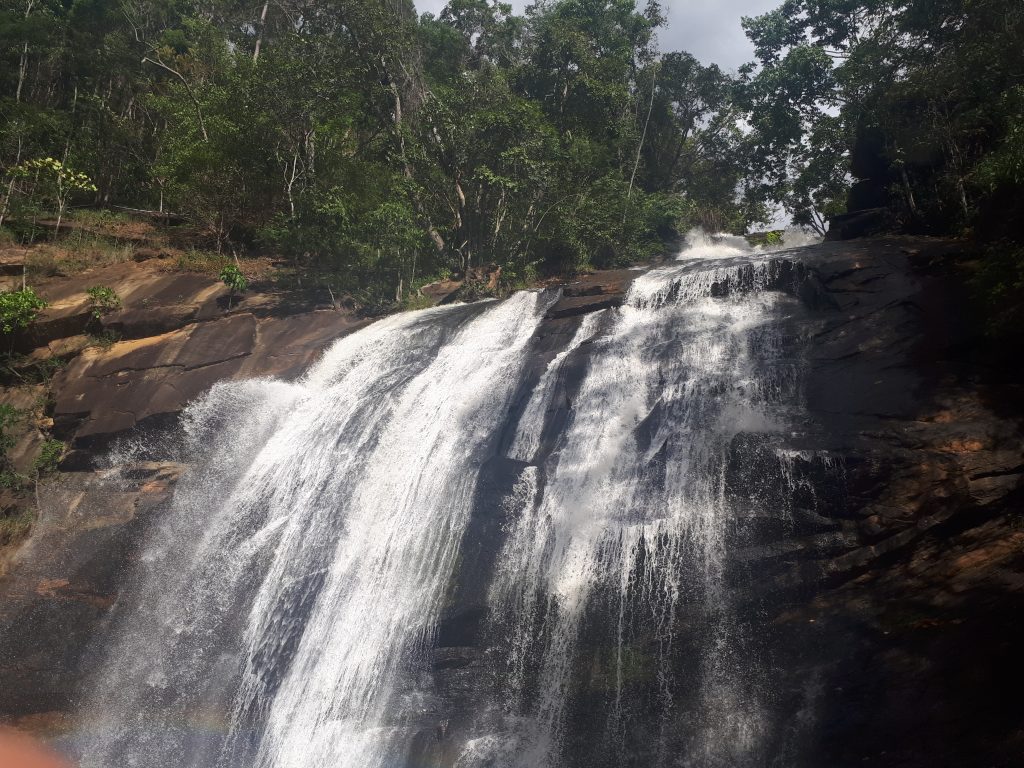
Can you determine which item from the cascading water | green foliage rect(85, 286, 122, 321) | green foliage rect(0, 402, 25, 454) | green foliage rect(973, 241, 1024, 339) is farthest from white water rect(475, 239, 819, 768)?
green foliage rect(0, 402, 25, 454)

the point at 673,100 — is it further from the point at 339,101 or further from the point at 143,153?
the point at 143,153

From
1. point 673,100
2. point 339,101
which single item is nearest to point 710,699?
point 339,101

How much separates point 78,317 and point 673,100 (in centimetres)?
2602

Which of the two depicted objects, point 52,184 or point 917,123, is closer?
point 917,123

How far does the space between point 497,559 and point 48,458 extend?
1096 cm

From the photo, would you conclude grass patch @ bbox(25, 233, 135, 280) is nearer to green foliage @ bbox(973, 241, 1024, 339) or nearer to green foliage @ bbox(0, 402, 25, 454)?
green foliage @ bbox(0, 402, 25, 454)

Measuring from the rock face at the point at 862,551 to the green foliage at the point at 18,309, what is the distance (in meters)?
3.51

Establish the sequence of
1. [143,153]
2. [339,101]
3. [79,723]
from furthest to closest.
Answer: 1. [143,153]
2. [339,101]
3. [79,723]

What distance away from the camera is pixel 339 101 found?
835 inches

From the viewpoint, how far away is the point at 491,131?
67.9 ft

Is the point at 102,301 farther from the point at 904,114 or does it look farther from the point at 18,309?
the point at 904,114

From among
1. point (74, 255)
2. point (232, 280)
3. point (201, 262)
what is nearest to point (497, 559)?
point (232, 280)

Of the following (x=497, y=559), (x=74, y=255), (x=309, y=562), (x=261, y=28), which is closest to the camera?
(x=497, y=559)

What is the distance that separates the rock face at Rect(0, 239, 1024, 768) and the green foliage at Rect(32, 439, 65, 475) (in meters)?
0.50
